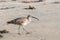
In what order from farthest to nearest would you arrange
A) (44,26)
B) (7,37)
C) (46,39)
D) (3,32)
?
1. (44,26)
2. (3,32)
3. (7,37)
4. (46,39)

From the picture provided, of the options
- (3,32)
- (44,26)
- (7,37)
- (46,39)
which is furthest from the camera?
(44,26)

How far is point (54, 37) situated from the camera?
1140 cm

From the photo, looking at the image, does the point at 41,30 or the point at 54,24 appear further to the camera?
the point at 54,24

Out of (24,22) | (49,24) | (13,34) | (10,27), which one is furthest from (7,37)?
(49,24)

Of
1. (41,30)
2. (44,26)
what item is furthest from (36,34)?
(44,26)

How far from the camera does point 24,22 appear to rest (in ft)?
42.5

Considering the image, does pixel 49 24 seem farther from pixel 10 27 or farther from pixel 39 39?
pixel 39 39

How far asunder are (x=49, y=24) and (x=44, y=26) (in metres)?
0.67

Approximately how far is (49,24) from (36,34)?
264cm

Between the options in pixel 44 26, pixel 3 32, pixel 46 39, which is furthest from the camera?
pixel 44 26

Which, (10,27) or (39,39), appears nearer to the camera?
(39,39)

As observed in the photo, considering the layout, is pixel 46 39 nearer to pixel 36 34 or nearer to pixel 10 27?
pixel 36 34

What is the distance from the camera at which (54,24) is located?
14.6 m

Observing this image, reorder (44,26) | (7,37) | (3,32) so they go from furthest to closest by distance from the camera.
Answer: (44,26), (3,32), (7,37)
